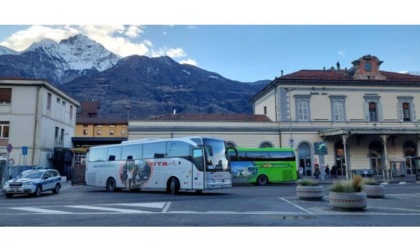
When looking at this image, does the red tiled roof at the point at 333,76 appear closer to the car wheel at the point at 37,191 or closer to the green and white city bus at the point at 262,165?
the green and white city bus at the point at 262,165

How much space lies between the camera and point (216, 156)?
59.3 ft

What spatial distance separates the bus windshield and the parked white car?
10.5 meters

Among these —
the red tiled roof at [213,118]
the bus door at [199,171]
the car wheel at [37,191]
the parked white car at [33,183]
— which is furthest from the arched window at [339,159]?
the car wheel at [37,191]

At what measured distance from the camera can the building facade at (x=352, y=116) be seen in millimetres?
37062

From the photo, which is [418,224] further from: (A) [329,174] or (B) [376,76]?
(B) [376,76]

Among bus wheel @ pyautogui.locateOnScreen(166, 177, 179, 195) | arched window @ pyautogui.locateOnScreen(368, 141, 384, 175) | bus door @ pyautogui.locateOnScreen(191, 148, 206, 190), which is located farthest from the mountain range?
bus door @ pyautogui.locateOnScreen(191, 148, 206, 190)

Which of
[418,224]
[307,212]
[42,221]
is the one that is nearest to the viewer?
[418,224]

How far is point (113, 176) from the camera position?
870 inches

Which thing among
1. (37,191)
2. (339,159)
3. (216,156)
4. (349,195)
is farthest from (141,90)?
(349,195)

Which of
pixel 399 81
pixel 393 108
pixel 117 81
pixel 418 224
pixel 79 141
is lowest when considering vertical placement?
pixel 418 224

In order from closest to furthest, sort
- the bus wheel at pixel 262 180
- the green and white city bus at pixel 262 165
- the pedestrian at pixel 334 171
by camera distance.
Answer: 1. the green and white city bus at pixel 262 165
2. the bus wheel at pixel 262 180
3. the pedestrian at pixel 334 171

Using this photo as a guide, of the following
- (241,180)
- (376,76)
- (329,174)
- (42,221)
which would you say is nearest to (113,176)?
(241,180)

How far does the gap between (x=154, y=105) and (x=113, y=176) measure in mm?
130327

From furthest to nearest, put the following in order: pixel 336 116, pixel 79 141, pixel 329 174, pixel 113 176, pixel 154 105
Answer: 1. pixel 154 105
2. pixel 79 141
3. pixel 336 116
4. pixel 329 174
5. pixel 113 176
